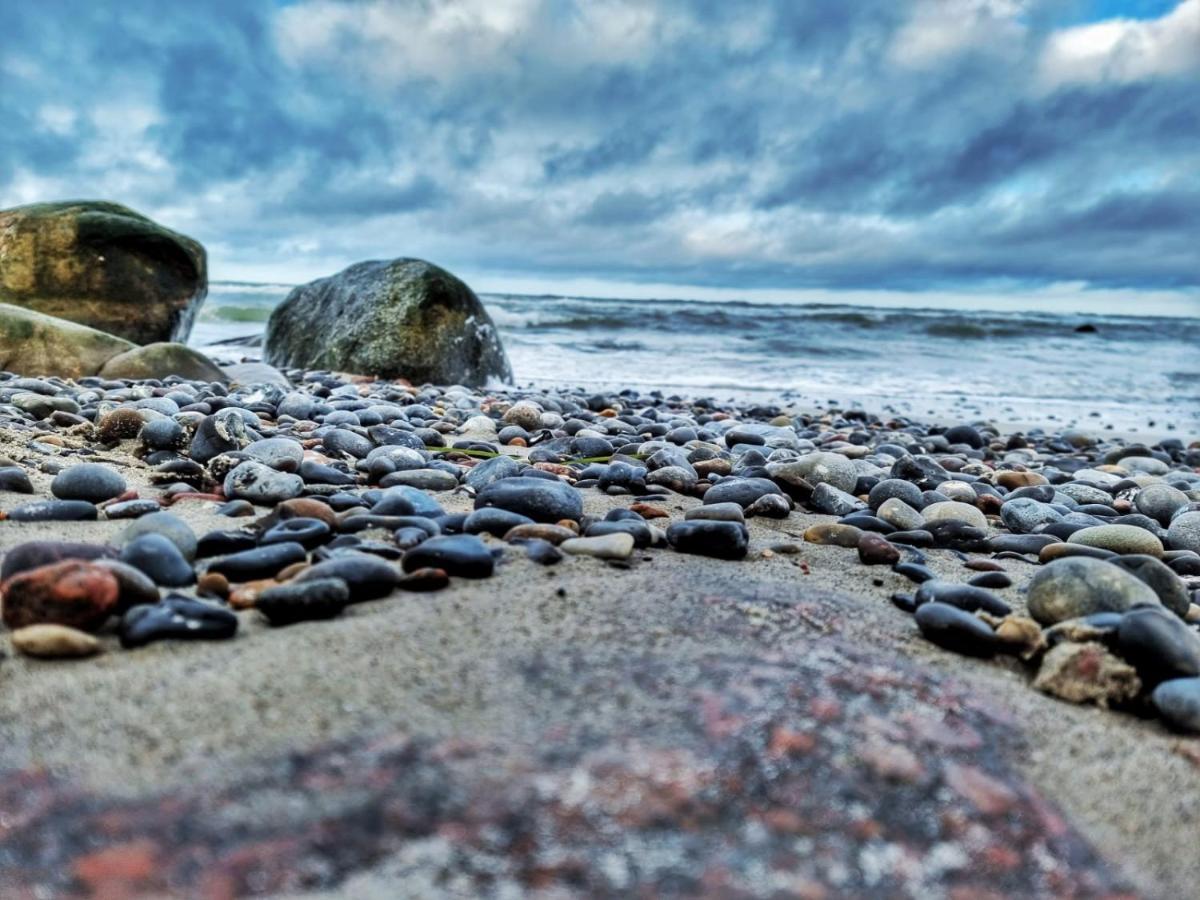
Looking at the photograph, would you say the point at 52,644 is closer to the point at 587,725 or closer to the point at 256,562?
the point at 256,562

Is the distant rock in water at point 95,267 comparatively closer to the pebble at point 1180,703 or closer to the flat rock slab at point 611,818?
the flat rock slab at point 611,818

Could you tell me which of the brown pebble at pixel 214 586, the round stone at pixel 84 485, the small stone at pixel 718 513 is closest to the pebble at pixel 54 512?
the round stone at pixel 84 485

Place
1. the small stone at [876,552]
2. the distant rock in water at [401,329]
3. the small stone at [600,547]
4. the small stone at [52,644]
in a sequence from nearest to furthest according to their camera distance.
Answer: the small stone at [52,644]
the small stone at [600,547]
the small stone at [876,552]
the distant rock in water at [401,329]

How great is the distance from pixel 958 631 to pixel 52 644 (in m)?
1.37

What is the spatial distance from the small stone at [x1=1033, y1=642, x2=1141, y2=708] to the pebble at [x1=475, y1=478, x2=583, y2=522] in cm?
108

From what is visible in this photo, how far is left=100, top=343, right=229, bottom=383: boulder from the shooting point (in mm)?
5270

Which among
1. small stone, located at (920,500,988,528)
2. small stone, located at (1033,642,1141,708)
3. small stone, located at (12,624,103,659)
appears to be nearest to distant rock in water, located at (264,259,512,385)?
small stone, located at (920,500,988,528)

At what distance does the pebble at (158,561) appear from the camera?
60.2 inches

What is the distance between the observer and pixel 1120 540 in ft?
7.89

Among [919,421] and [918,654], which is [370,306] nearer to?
[919,421]

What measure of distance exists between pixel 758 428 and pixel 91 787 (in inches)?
154

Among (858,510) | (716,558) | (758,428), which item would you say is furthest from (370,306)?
A: (716,558)

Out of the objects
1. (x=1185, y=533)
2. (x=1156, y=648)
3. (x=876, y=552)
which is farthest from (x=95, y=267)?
Answer: (x=1156, y=648)

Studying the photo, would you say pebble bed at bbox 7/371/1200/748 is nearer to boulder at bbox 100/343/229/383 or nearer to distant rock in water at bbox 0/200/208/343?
boulder at bbox 100/343/229/383
